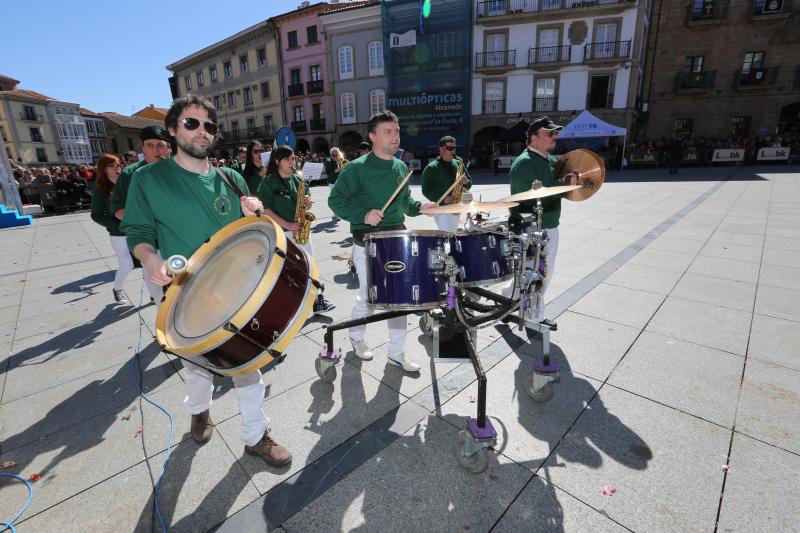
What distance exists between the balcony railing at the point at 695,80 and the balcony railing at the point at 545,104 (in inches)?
328

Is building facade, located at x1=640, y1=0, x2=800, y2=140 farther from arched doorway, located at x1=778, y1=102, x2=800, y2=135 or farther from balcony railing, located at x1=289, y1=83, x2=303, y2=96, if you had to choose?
balcony railing, located at x1=289, y1=83, x2=303, y2=96

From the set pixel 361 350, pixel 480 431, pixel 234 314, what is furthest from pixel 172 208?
pixel 480 431

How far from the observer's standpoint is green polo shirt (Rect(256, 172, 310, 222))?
4.82 meters

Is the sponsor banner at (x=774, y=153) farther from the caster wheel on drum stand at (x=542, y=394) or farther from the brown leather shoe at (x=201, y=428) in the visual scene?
the brown leather shoe at (x=201, y=428)

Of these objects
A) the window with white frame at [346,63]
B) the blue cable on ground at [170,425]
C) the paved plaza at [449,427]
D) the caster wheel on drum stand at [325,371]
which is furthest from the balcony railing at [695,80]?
the blue cable on ground at [170,425]

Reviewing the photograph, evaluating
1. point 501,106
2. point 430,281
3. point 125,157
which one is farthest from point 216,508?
point 501,106

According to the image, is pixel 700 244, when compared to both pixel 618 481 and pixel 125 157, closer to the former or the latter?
pixel 618 481

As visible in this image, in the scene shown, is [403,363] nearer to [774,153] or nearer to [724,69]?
[774,153]

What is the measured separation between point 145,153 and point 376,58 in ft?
94.8

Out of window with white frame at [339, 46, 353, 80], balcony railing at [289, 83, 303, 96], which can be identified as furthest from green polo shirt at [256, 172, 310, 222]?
balcony railing at [289, 83, 303, 96]

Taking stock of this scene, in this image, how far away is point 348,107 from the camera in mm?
31281

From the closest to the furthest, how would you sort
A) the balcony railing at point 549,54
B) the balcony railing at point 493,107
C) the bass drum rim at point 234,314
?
the bass drum rim at point 234,314, the balcony railing at point 549,54, the balcony railing at point 493,107

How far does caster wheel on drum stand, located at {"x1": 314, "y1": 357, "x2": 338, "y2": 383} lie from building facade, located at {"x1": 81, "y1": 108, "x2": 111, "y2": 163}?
74.8 m

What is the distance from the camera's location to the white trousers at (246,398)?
8.11ft
